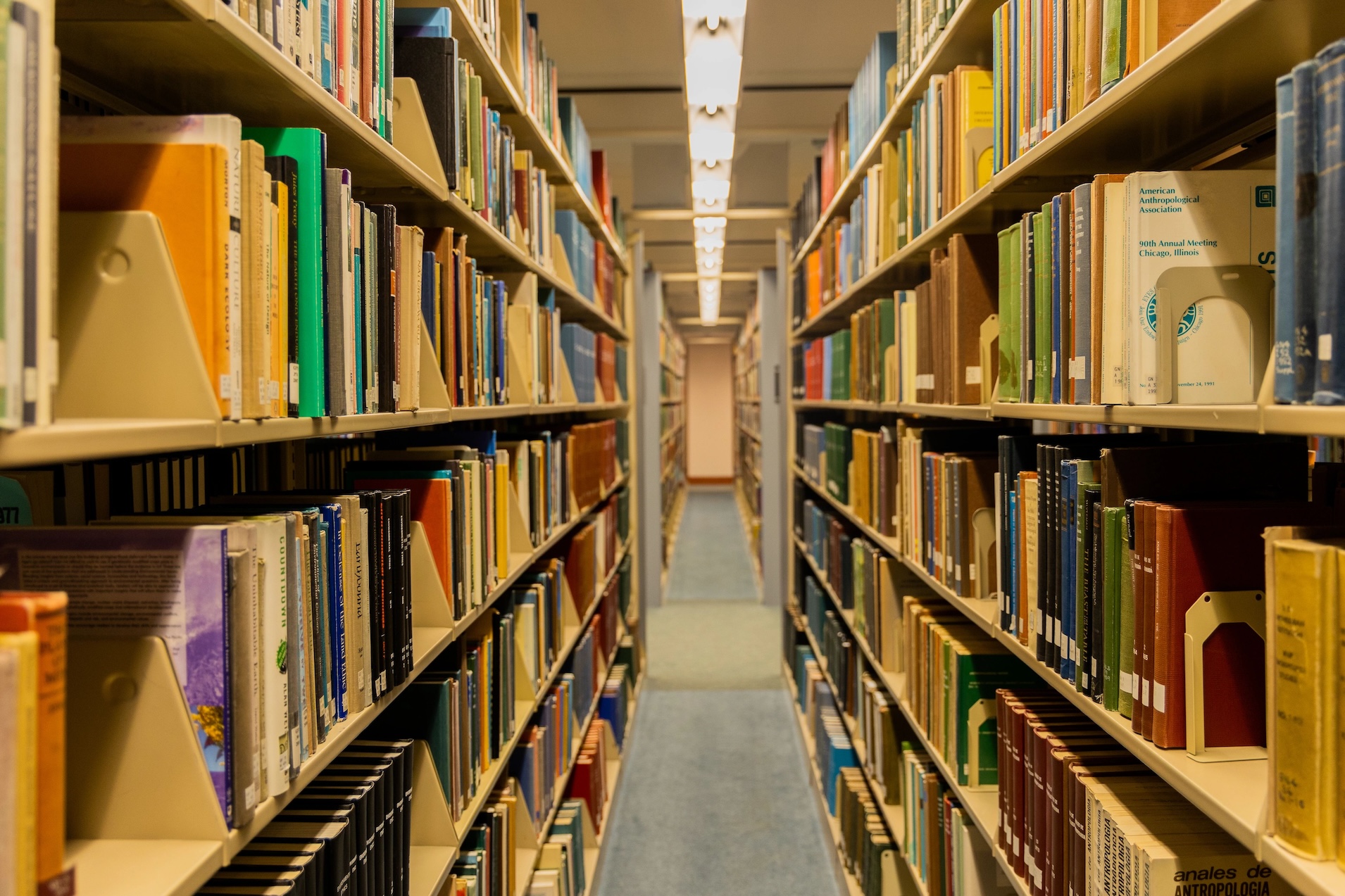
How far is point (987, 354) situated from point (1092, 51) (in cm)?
64

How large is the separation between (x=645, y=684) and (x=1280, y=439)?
428cm

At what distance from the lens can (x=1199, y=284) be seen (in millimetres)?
1114

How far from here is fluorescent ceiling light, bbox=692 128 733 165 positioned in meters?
3.61

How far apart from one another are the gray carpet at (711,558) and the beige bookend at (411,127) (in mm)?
5937

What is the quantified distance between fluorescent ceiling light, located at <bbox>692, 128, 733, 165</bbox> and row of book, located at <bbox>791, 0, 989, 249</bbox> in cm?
42

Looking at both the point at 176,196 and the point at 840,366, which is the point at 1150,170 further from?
the point at 840,366

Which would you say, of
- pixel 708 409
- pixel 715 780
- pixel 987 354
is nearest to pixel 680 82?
pixel 987 354

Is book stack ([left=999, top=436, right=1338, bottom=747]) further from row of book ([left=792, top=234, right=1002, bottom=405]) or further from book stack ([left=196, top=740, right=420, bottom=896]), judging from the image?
book stack ([left=196, top=740, right=420, bottom=896])

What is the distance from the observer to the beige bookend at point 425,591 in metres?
1.60

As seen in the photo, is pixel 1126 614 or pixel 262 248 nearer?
pixel 262 248

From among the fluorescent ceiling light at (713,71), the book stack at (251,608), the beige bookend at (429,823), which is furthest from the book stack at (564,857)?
the fluorescent ceiling light at (713,71)

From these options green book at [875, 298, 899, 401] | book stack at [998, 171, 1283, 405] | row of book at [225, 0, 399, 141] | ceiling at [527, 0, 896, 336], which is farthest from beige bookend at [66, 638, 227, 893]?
ceiling at [527, 0, 896, 336]

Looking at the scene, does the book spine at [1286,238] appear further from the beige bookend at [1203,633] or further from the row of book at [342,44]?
the row of book at [342,44]

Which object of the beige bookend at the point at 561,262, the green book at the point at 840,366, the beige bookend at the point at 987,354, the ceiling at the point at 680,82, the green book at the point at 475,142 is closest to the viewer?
the beige bookend at the point at 987,354
